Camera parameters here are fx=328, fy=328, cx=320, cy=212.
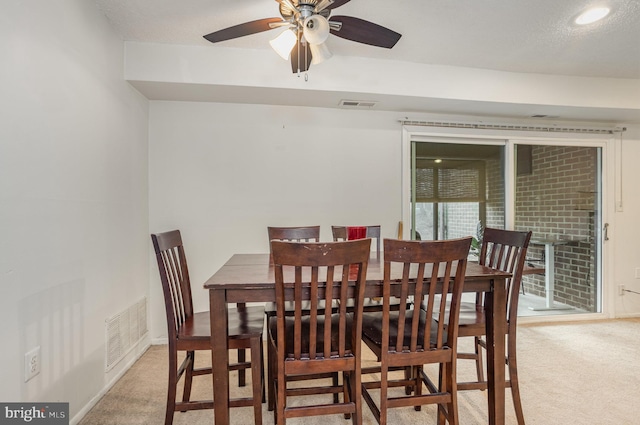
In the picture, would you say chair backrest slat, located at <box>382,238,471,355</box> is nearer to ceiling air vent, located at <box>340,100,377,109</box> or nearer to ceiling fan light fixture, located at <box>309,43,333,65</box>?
ceiling fan light fixture, located at <box>309,43,333,65</box>

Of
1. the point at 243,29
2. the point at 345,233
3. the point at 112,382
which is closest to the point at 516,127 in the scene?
the point at 345,233

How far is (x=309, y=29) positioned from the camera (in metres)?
1.57

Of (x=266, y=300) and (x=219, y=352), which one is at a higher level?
(x=266, y=300)

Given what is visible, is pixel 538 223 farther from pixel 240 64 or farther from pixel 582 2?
pixel 240 64

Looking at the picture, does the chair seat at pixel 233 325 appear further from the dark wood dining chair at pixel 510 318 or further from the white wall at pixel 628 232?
the white wall at pixel 628 232

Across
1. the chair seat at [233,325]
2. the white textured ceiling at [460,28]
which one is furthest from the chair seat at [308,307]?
the white textured ceiling at [460,28]

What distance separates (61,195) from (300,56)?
147 cm

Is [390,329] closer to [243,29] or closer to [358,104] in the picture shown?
[243,29]

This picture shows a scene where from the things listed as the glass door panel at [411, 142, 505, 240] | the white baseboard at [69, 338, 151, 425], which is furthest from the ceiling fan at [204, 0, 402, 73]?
the white baseboard at [69, 338, 151, 425]

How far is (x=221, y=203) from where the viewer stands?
302 centimetres

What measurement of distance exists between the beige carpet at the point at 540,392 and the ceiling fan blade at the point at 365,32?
208cm

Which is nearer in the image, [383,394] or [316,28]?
[383,394]

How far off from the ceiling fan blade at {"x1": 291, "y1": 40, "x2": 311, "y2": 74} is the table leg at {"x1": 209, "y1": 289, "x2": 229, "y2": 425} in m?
1.35

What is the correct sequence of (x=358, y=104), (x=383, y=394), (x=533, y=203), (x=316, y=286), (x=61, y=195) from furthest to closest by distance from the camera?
(x=533, y=203), (x=358, y=104), (x=61, y=195), (x=383, y=394), (x=316, y=286)
